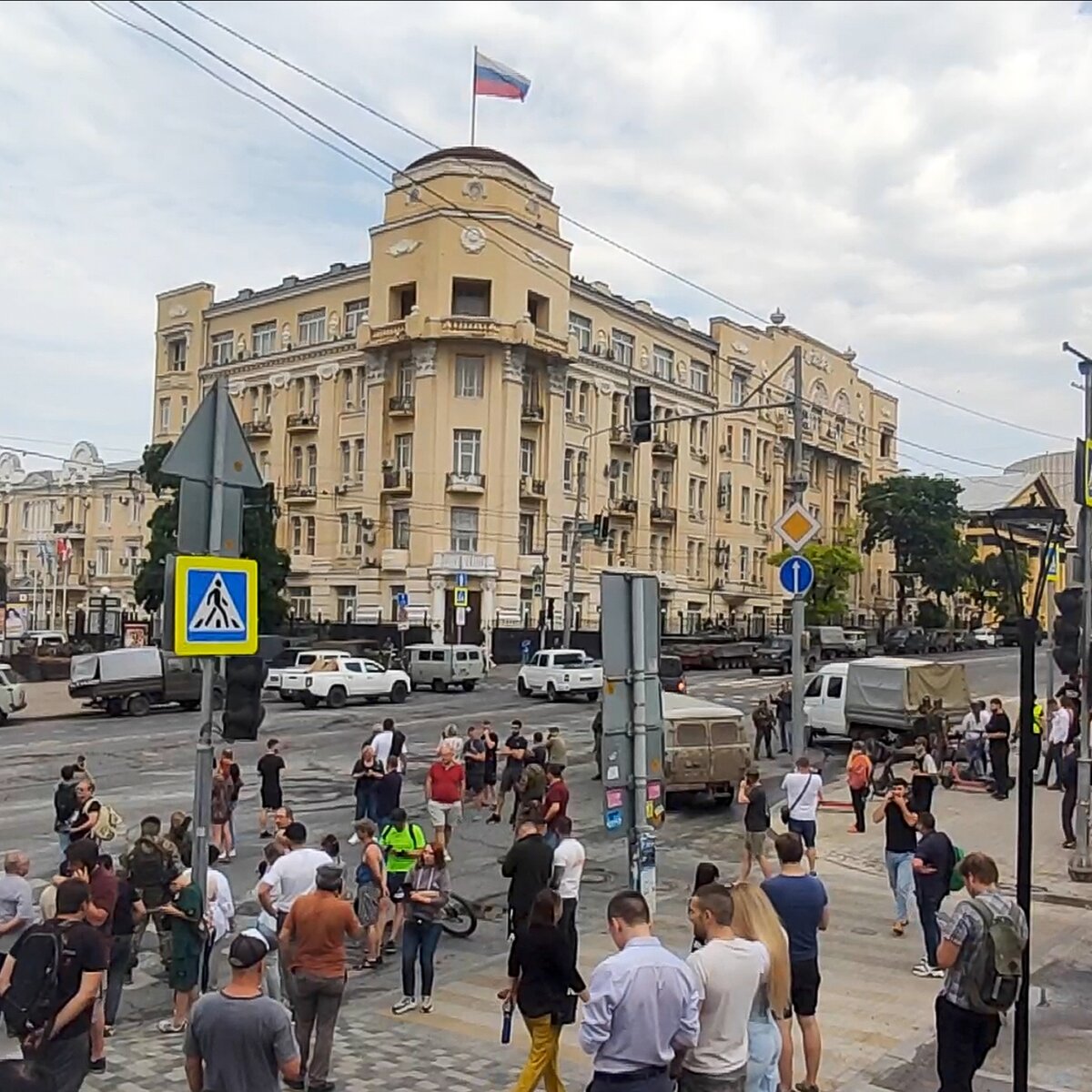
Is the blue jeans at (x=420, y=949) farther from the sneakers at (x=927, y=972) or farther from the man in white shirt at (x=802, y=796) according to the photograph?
the man in white shirt at (x=802, y=796)

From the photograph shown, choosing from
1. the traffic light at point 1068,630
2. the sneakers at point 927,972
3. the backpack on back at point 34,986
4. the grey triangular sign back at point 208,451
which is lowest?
the sneakers at point 927,972

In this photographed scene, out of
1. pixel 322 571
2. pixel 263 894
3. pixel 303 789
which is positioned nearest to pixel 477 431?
pixel 322 571

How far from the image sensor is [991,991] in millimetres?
6543

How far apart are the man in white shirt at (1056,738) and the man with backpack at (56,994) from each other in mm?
16634

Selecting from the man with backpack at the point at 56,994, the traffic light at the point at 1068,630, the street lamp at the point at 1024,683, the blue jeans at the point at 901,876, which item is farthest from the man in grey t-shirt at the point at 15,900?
the traffic light at the point at 1068,630

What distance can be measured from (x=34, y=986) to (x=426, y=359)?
55.7 m

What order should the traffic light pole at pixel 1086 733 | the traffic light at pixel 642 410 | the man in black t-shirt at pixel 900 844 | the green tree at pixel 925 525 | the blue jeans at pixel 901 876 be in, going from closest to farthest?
the man in black t-shirt at pixel 900 844 < the blue jeans at pixel 901 876 < the traffic light pole at pixel 1086 733 < the traffic light at pixel 642 410 < the green tree at pixel 925 525

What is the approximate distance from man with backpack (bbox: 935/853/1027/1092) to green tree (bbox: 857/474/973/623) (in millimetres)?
81043

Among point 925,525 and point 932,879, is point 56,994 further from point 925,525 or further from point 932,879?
point 925,525

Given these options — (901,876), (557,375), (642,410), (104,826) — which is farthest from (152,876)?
(557,375)

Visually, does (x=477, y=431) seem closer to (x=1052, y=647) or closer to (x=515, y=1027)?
(x=1052, y=647)

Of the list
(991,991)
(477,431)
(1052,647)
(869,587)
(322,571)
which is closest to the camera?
(991,991)

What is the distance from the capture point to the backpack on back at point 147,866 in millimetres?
9555

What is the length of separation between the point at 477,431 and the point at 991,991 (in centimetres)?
5526
